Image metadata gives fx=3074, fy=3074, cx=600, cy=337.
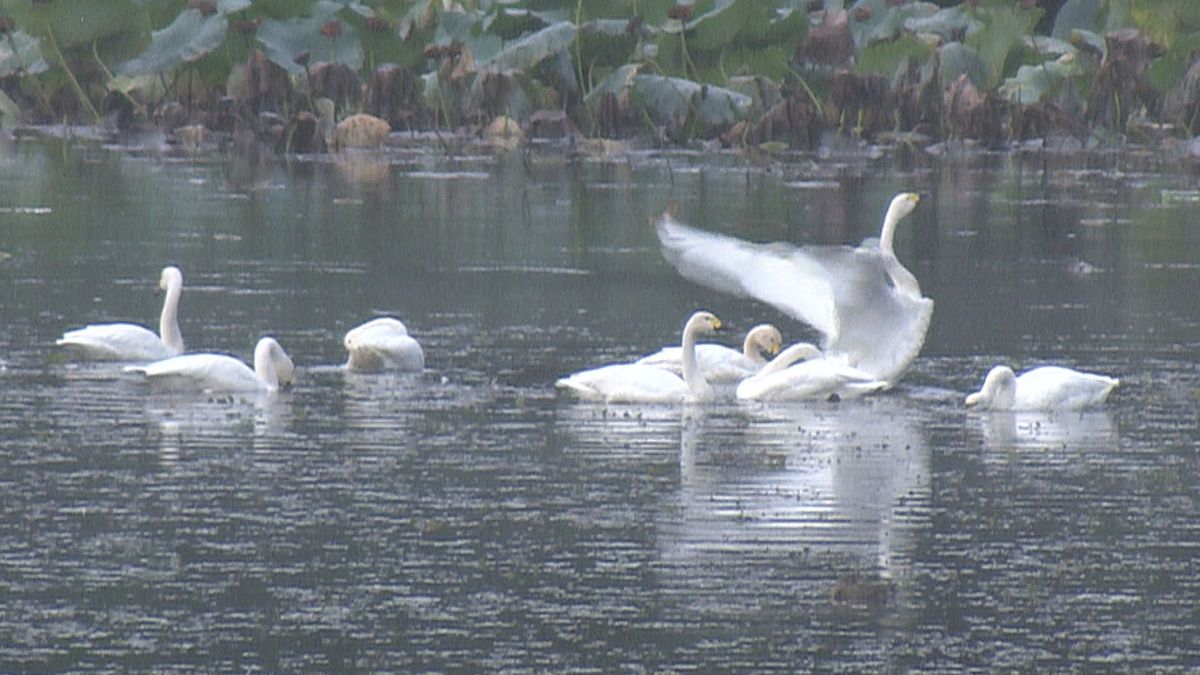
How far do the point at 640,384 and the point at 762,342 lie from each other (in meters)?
1.85

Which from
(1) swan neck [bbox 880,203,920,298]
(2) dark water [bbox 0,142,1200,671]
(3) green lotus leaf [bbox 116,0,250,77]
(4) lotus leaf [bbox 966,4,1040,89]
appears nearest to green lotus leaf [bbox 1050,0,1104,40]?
(4) lotus leaf [bbox 966,4,1040,89]

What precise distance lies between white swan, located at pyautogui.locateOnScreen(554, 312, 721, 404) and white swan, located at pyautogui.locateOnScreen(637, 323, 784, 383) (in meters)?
0.53

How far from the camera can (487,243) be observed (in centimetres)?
2158

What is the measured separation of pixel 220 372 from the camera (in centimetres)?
1376

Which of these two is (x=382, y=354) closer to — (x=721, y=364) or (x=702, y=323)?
(x=702, y=323)

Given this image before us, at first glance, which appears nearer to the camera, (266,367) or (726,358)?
(266,367)

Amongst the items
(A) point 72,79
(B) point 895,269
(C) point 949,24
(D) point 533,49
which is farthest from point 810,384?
(C) point 949,24

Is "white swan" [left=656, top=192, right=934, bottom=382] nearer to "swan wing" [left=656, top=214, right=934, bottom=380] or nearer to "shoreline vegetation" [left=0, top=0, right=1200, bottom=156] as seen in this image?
"swan wing" [left=656, top=214, right=934, bottom=380]

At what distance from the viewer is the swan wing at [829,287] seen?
14812 millimetres

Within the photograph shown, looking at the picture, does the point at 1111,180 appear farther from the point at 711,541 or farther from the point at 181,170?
the point at 711,541

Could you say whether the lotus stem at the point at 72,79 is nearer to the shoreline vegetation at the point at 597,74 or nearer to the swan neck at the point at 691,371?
the shoreline vegetation at the point at 597,74

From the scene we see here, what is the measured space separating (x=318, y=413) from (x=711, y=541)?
3.48 m

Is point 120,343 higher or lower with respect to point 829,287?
lower

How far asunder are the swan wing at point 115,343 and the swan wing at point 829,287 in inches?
102
